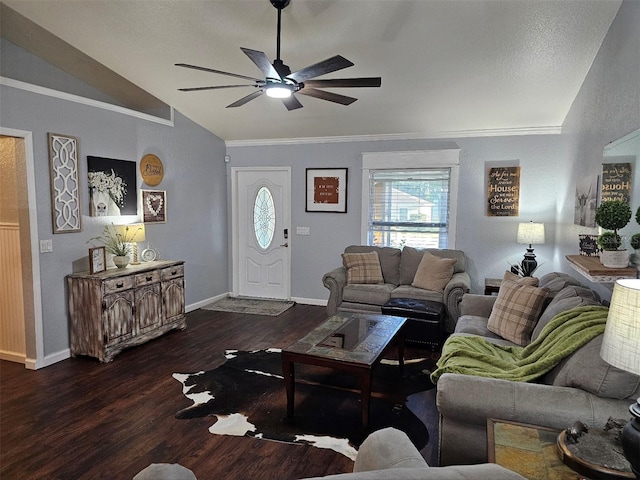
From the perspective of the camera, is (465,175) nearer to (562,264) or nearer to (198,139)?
(562,264)

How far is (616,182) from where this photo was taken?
2.69 m

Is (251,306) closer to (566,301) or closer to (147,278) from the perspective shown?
(147,278)

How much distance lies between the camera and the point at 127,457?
245 centimetres

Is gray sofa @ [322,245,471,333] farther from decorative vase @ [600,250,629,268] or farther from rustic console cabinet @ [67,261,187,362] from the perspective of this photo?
decorative vase @ [600,250,629,268]

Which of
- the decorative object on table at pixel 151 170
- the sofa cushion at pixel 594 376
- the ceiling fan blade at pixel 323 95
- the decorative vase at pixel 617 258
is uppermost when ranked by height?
the ceiling fan blade at pixel 323 95

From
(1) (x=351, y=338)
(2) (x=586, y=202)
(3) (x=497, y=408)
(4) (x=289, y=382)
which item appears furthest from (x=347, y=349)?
(2) (x=586, y=202)

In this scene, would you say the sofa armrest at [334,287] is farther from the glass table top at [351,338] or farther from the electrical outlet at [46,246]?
the electrical outlet at [46,246]

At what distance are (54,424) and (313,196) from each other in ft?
13.3

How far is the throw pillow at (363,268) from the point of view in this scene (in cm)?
503

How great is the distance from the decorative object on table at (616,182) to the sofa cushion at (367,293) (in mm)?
2370

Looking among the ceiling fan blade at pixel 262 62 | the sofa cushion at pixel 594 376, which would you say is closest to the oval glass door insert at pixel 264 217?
the ceiling fan blade at pixel 262 62

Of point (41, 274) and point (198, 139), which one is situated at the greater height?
point (198, 139)

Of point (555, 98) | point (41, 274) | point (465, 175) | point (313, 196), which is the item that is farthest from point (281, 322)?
point (555, 98)

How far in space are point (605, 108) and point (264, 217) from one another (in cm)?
444
